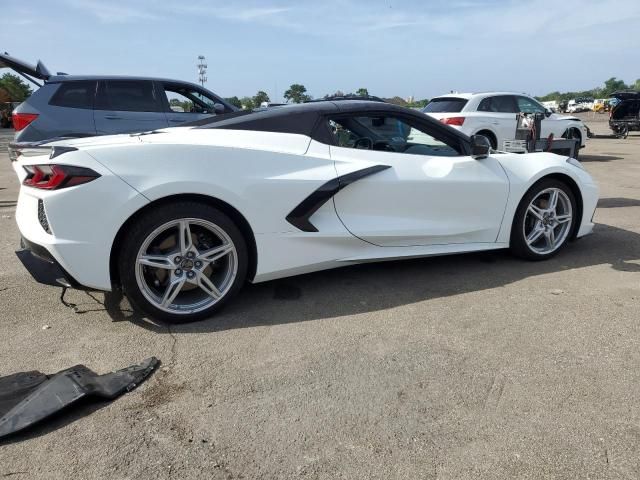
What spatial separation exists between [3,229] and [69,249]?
3531 mm

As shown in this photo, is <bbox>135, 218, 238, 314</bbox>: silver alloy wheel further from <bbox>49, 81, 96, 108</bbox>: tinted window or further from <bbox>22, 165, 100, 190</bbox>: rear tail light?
<bbox>49, 81, 96, 108</bbox>: tinted window

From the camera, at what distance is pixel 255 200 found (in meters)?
3.34

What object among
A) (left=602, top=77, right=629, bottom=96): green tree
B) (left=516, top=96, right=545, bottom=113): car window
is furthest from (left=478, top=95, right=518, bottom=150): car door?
(left=602, top=77, right=629, bottom=96): green tree

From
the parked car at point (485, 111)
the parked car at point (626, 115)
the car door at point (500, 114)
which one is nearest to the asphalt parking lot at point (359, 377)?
the parked car at point (485, 111)

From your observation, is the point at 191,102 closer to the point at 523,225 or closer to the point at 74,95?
the point at 74,95

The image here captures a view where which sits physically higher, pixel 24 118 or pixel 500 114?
pixel 24 118

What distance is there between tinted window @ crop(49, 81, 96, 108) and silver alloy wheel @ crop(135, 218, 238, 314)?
17.0ft

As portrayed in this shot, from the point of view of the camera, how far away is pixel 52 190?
299cm

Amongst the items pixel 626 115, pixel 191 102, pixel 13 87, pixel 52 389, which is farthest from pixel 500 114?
pixel 13 87

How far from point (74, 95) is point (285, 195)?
5.43m

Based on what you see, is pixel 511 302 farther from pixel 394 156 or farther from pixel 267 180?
pixel 267 180

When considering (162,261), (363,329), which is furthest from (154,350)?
(363,329)

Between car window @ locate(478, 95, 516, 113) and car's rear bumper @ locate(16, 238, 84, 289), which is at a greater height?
car window @ locate(478, 95, 516, 113)

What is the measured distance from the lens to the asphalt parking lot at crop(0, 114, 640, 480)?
2057 mm
